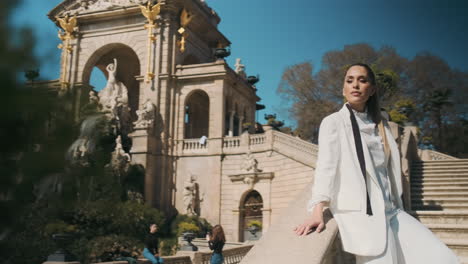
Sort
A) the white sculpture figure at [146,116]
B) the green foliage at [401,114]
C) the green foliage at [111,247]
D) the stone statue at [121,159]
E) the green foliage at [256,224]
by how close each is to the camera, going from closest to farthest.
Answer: the green foliage at [111,247] < the green foliage at [401,114] < the green foliage at [256,224] < the stone statue at [121,159] < the white sculpture figure at [146,116]

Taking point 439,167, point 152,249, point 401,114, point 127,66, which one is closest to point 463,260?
point 152,249

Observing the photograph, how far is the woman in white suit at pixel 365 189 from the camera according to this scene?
265 centimetres

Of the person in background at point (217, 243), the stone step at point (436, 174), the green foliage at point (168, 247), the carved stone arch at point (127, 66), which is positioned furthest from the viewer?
the carved stone arch at point (127, 66)

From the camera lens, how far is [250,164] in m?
24.9

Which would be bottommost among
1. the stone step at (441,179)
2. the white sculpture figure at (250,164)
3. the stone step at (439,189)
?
the stone step at (439,189)

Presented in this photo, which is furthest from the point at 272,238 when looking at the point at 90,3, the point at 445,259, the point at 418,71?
the point at 418,71

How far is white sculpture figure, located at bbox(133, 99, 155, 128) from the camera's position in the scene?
26.9m

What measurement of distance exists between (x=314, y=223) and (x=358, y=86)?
100cm

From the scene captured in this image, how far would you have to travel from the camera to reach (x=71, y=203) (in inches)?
78.8

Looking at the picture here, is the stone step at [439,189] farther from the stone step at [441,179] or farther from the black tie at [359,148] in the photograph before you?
the black tie at [359,148]

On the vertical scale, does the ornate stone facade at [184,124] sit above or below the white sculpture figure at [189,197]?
above

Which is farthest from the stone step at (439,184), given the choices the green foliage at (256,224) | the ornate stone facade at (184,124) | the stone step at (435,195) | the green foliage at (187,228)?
the green foliage at (187,228)

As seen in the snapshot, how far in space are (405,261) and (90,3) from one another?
32.7m

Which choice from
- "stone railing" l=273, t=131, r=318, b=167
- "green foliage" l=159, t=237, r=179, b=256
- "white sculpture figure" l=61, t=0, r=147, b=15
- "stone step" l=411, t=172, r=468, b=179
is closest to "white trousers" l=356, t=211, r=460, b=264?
"stone step" l=411, t=172, r=468, b=179
